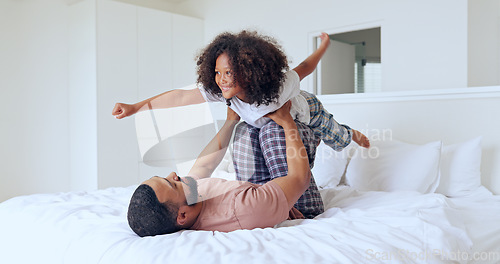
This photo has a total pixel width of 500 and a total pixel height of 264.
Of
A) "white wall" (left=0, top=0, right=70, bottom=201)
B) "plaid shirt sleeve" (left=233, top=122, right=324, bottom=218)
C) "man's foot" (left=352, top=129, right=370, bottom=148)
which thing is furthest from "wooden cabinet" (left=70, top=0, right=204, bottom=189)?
"plaid shirt sleeve" (left=233, top=122, right=324, bottom=218)

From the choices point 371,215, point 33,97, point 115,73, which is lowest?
point 371,215

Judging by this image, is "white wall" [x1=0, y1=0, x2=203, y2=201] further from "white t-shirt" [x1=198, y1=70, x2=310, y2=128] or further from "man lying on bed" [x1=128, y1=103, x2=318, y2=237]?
"man lying on bed" [x1=128, y1=103, x2=318, y2=237]

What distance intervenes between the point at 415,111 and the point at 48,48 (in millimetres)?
3165

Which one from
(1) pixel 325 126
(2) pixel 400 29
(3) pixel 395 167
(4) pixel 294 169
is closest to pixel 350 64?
(2) pixel 400 29

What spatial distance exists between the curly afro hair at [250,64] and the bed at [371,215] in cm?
16

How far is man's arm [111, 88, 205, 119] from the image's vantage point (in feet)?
4.08

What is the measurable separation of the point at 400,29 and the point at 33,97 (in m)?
3.16

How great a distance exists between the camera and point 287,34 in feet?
12.8

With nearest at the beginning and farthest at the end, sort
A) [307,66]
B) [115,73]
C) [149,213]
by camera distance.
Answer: [149,213]
[307,66]
[115,73]

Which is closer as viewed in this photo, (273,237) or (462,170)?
(273,237)

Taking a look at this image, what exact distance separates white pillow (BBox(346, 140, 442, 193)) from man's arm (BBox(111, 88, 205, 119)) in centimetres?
131

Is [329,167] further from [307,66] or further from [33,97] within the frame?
[33,97]

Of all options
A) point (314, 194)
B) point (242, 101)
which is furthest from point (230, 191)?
point (314, 194)

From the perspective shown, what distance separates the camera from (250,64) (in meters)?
1.22
